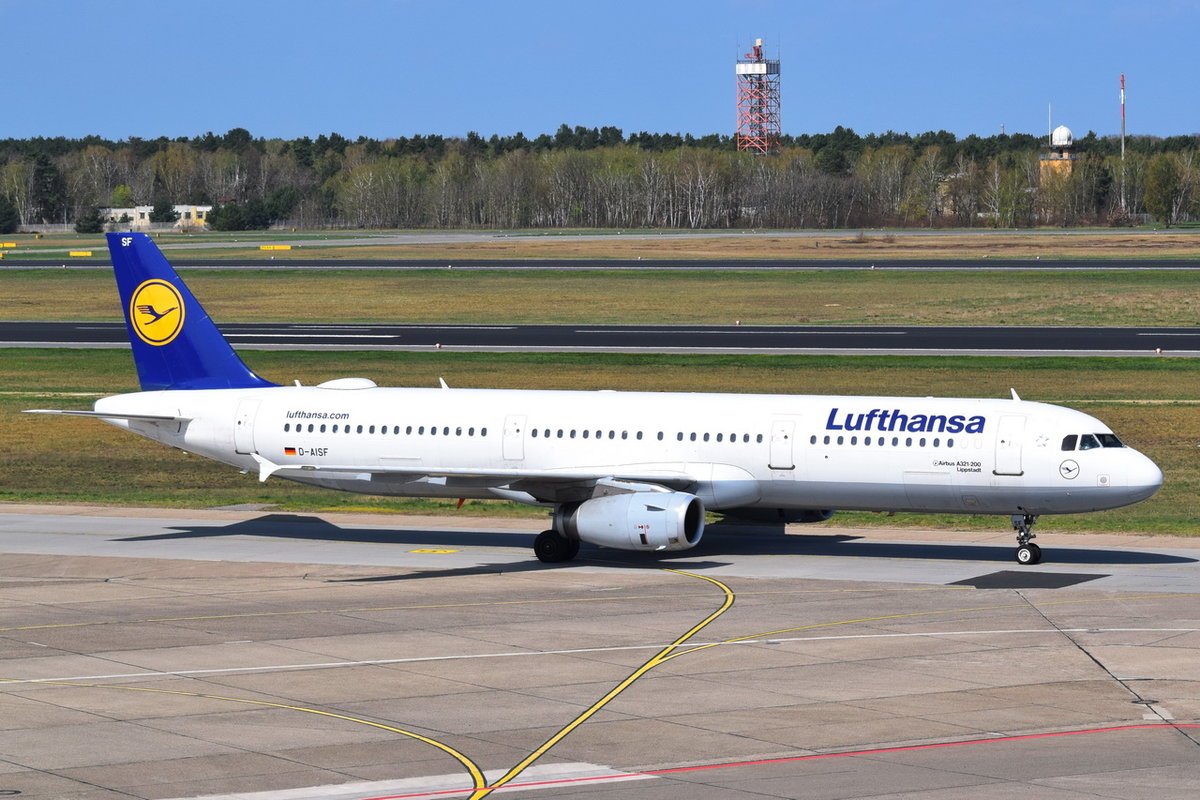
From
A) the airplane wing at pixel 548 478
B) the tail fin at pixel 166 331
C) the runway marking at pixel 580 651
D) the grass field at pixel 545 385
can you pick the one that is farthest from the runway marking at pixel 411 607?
the tail fin at pixel 166 331

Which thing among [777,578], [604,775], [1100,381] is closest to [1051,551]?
[777,578]

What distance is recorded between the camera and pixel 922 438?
37.4 metres

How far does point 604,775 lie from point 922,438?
18385 mm

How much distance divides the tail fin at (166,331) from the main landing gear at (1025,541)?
66.1ft

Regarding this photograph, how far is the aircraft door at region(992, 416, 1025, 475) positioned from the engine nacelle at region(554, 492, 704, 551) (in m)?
6.88

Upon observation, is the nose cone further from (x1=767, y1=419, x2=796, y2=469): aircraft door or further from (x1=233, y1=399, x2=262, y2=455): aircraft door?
(x1=233, y1=399, x2=262, y2=455): aircraft door

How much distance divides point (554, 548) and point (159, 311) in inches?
531

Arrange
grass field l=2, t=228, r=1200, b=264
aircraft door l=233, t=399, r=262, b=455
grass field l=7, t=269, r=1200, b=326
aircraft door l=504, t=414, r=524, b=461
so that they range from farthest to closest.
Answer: grass field l=2, t=228, r=1200, b=264 < grass field l=7, t=269, r=1200, b=326 < aircraft door l=233, t=399, r=262, b=455 < aircraft door l=504, t=414, r=524, b=461

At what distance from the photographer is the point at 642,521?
3684 centimetres

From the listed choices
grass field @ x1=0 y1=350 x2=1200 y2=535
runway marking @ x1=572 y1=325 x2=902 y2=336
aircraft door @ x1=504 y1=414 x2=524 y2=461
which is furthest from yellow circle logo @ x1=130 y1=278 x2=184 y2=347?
runway marking @ x1=572 y1=325 x2=902 y2=336

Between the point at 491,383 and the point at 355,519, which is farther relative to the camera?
the point at 491,383

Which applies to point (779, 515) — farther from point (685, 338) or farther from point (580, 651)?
point (685, 338)

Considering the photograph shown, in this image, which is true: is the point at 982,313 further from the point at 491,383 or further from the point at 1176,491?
the point at 1176,491

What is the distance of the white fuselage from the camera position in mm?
36656
